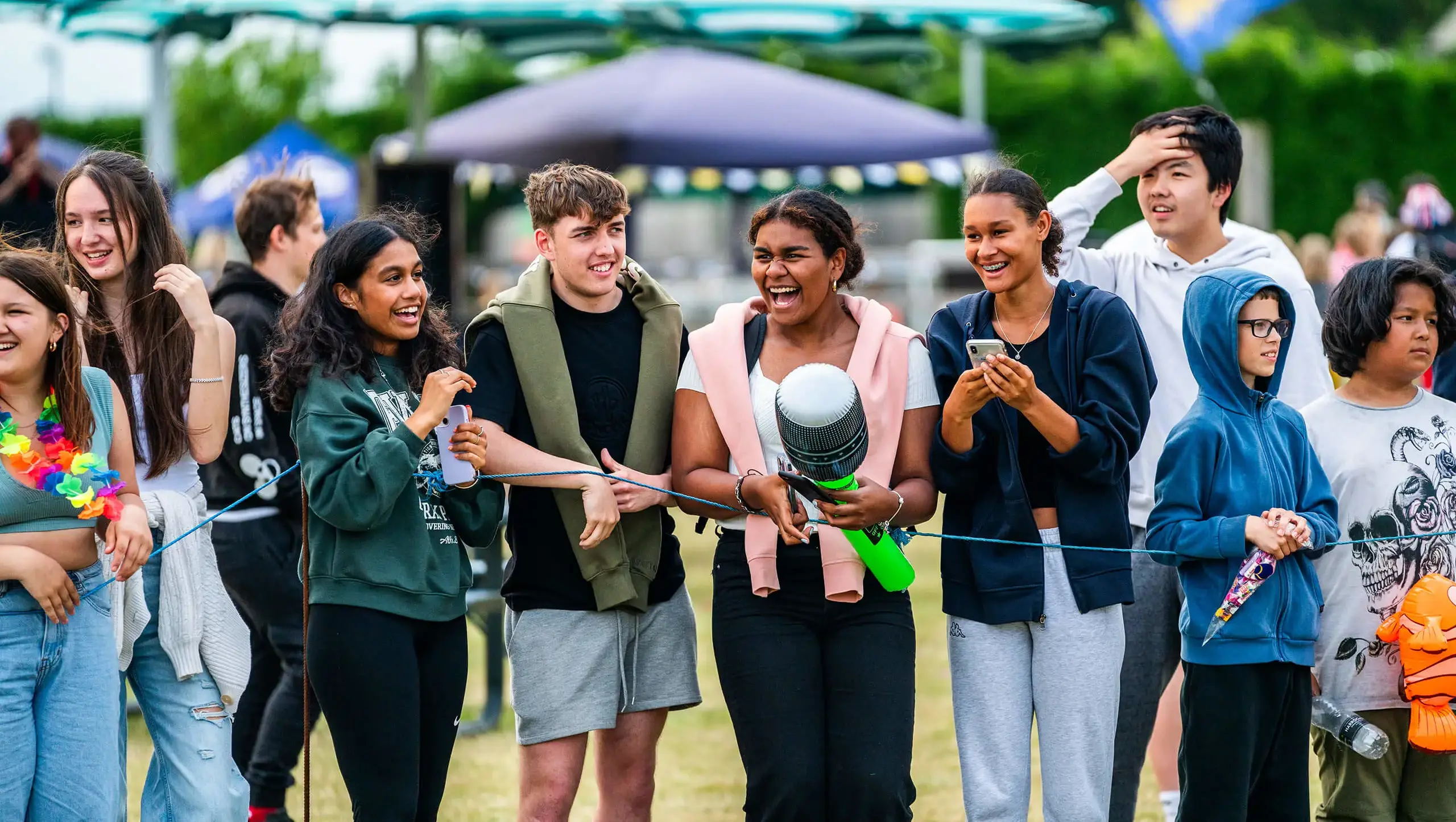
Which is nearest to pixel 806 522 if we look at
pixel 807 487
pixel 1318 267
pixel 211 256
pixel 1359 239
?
pixel 807 487

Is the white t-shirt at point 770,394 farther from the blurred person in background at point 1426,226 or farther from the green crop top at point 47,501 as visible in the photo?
the blurred person in background at point 1426,226

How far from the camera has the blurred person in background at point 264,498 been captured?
4.82 m

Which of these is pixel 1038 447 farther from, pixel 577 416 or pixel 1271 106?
pixel 1271 106

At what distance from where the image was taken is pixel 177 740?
3.71 meters

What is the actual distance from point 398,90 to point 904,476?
1031 inches

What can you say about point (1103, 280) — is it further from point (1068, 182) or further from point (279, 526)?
point (1068, 182)

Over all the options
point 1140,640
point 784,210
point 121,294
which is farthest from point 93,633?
point 1140,640

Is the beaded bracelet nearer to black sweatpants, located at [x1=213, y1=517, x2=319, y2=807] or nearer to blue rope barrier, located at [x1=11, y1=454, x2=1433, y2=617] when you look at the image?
blue rope barrier, located at [x1=11, y1=454, x2=1433, y2=617]

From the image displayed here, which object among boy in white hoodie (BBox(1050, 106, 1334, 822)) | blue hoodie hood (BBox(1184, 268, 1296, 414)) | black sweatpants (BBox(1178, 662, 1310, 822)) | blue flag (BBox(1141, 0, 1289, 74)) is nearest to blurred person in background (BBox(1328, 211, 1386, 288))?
blue flag (BBox(1141, 0, 1289, 74))

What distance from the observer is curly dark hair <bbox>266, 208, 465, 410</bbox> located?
3.72m

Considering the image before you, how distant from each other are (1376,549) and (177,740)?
2990 mm

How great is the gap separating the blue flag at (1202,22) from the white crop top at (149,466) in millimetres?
7997

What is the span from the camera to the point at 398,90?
2842cm

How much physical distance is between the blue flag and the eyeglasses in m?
6.88
